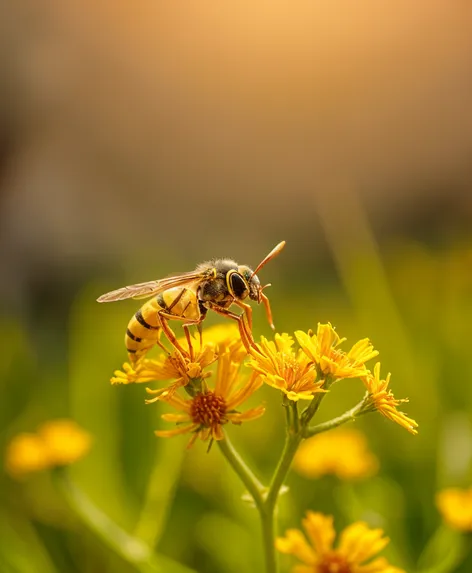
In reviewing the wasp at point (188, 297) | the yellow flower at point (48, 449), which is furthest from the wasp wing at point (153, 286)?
the yellow flower at point (48, 449)

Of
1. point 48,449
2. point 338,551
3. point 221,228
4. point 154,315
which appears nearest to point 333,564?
point 338,551

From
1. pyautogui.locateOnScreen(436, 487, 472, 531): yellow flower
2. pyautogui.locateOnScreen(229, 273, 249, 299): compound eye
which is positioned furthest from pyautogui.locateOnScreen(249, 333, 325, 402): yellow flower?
pyautogui.locateOnScreen(436, 487, 472, 531): yellow flower

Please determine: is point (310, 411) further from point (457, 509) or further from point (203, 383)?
point (457, 509)

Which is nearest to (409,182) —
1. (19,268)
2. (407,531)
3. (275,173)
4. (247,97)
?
(275,173)

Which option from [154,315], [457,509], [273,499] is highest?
[154,315]

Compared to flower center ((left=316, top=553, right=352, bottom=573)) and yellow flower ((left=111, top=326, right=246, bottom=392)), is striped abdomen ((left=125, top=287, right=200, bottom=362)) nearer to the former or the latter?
yellow flower ((left=111, top=326, right=246, bottom=392))

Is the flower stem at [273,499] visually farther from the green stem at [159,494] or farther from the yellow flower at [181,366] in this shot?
the green stem at [159,494]

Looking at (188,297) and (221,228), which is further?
(221,228)
